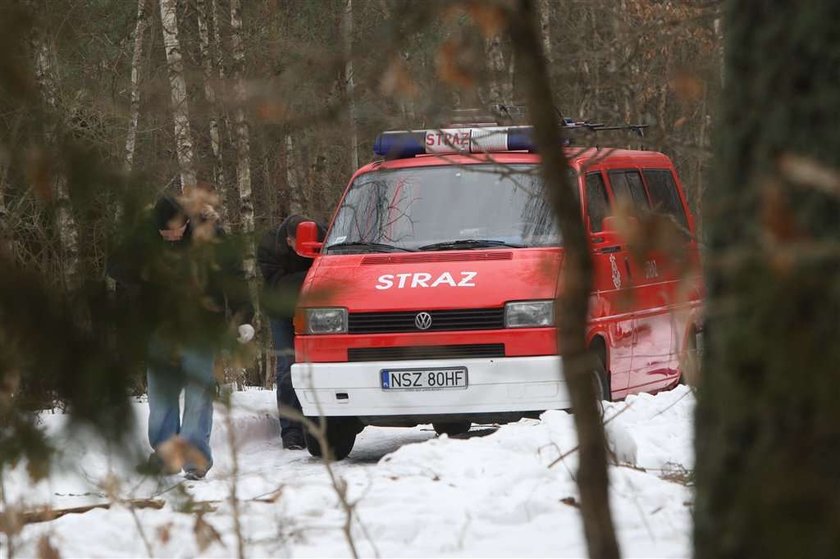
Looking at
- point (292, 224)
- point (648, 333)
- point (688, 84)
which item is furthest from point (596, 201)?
point (688, 84)

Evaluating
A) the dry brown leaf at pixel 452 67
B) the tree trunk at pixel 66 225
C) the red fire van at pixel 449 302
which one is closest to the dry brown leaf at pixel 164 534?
the tree trunk at pixel 66 225

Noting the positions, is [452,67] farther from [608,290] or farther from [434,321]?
[608,290]

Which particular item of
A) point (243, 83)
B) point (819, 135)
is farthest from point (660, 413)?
point (819, 135)

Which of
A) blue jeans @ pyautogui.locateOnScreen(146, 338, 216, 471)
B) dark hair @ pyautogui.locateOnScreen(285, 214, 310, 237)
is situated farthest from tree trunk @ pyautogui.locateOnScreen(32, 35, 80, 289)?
dark hair @ pyautogui.locateOnScreen(285, 214, 310, 237)

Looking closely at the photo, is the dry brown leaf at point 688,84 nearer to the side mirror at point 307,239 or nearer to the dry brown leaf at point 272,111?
the dry brown leaf at point 272,111

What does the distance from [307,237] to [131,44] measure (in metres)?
18.2

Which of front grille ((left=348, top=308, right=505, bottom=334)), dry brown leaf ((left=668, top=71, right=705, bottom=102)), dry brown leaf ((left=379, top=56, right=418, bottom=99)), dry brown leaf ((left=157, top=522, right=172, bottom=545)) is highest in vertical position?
dry brown leaf ((left=379, top=56, right=418, bottom=99))

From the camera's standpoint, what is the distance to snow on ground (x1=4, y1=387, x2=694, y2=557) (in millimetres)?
5109

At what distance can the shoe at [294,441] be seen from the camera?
34.4ft

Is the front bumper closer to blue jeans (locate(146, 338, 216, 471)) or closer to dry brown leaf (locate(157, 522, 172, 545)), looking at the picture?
dry brown leaf (locate(157, 522, 172, 545))

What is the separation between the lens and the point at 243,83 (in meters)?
3.72

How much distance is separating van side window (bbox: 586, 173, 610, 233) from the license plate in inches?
54.1

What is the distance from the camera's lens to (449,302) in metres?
8.77

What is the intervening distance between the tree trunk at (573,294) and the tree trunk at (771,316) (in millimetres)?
449
